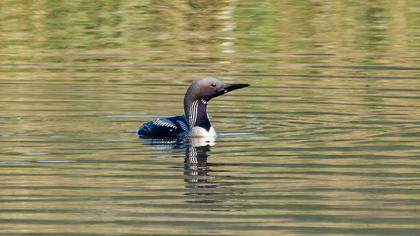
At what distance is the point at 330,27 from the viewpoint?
27484 millimetres

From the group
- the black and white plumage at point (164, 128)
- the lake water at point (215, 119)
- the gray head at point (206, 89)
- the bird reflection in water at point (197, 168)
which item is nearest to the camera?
the lake water at point (215, 119)

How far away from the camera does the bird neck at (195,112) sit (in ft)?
50.0

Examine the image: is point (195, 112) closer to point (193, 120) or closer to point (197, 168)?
point (193, 120)

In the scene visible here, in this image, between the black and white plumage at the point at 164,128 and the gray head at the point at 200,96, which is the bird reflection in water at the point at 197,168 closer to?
the black and white plumage at the point at 164,128

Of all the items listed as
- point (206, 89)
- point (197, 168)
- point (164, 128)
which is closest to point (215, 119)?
point (206, 89)

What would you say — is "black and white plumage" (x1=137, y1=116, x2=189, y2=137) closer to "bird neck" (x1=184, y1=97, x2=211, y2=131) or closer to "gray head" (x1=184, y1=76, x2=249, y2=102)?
"bird neck" (x1=184, y1=97, x2=211, y2=131)

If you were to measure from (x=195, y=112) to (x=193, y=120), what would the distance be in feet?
0.29

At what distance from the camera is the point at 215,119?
16.5m

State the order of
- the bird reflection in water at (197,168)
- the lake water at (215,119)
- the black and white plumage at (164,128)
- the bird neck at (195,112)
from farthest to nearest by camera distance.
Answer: the bird neck at (195,112) < the black and white plumage at (164,128) < the bird reflection in water at (197,168) < the lake water at (215,119)

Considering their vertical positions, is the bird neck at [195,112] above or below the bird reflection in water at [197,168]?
below

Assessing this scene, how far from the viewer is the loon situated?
48.5ft

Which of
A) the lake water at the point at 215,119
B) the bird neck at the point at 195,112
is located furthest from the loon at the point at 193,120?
the lake water at the point at 215,119

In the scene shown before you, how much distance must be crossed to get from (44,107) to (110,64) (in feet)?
17.5

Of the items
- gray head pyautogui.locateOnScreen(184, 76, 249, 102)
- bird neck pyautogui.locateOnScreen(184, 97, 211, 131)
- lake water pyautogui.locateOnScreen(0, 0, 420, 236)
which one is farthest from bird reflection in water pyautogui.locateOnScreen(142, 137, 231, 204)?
gray head pyautogui.locateOnScreen(184, 76, 249, 102)
